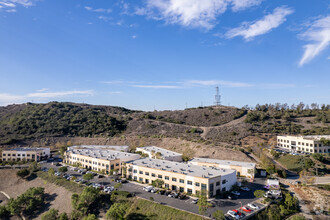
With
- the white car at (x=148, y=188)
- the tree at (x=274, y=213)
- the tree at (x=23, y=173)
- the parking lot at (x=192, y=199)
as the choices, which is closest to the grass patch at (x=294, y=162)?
the parking lot at (x=192, y=199)

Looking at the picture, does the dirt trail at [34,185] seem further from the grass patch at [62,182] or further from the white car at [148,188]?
the white car at [148,188]

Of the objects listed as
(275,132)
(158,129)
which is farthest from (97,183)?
(275,132)

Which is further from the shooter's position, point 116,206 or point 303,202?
point 303,202

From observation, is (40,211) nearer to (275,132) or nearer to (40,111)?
(275,132)

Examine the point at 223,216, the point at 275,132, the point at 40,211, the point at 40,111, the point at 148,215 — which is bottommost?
the point at 40,211

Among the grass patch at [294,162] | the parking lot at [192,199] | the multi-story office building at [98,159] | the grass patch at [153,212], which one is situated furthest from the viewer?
the multi-story office building at [98,159]

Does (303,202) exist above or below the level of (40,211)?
above

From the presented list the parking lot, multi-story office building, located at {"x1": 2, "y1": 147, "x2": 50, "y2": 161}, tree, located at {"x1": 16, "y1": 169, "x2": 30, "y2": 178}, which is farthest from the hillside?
tree, located at {"x1": 16, "y1": 169, "x2": 30, "y2": 178}
